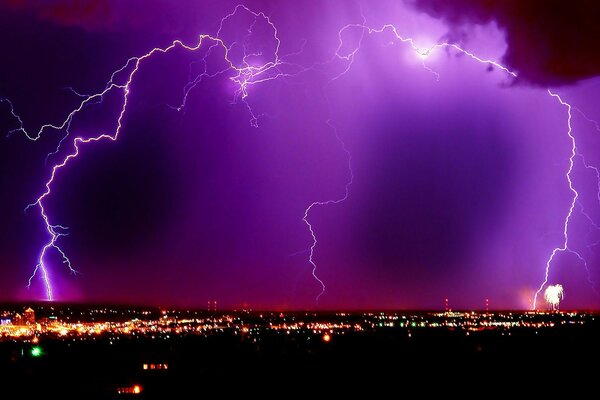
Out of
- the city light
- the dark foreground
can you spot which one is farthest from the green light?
the dark foreground

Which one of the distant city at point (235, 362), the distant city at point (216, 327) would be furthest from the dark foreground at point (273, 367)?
the distant city at point (216, 327)

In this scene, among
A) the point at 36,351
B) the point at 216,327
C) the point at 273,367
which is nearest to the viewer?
the point at 273,367

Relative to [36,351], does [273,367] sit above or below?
below

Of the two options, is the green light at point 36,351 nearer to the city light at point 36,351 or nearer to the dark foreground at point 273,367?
the city light at point 36,351

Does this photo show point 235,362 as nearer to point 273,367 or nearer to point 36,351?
point 273,367

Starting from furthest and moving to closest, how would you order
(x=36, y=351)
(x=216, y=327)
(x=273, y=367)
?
(x=216, y=327) < (x=36, y=351) < (x=273, y=367)

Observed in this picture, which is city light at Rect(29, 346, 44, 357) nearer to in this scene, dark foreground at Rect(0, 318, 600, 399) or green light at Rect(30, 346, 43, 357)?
green light at Rect(30, 346, 43, 357)

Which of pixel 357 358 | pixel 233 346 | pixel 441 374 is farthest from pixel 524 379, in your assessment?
pixel 233 346

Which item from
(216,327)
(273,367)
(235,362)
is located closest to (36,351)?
(235,362)
